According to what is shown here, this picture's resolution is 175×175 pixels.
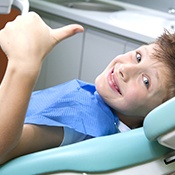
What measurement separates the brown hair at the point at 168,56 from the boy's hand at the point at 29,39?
300 millimetres

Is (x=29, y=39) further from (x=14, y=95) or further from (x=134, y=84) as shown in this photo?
(x=134, y=84)

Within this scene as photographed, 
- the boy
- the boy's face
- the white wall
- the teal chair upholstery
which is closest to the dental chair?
the teal chair upholstery

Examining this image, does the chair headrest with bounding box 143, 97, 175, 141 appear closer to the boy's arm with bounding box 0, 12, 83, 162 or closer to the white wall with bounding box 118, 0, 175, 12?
the boy's arm with bounding box 0, 12, 83, 162

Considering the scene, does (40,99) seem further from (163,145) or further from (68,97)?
(163,145)

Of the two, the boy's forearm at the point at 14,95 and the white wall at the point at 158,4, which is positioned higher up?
the boy's forearm at the point at 14,95

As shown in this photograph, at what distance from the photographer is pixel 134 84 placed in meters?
1.11

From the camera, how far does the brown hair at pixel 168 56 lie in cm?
110

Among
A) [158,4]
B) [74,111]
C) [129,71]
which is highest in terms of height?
[129,71]

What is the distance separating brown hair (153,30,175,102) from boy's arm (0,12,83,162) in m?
0.30

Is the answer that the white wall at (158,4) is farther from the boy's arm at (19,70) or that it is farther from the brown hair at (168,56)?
the boy's arm at (19,70)

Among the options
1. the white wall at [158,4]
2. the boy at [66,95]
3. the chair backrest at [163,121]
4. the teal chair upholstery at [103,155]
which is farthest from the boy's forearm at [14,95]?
the white wall at [158,4]

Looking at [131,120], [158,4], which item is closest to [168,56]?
[131,120]

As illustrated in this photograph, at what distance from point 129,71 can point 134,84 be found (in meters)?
0.04

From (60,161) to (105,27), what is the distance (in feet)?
5.44
